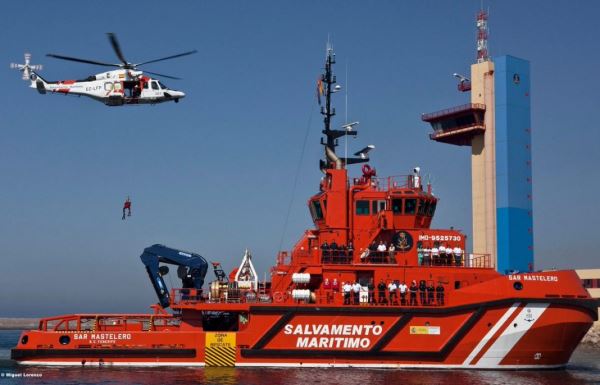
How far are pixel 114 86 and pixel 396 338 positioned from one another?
12.9 m

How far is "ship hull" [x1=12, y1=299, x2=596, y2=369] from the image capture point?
21.8 meters

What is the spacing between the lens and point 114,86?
2630 centimetres

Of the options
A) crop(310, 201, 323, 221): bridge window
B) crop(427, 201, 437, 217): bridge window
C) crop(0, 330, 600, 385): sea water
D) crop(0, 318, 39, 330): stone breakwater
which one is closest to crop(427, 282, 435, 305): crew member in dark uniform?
crop(0, 330, 600, 385): sea water

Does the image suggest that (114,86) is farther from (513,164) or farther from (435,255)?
(513,164)

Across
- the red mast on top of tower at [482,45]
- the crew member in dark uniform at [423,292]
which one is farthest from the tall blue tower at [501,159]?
the crew member in dark uniform at [423,292]

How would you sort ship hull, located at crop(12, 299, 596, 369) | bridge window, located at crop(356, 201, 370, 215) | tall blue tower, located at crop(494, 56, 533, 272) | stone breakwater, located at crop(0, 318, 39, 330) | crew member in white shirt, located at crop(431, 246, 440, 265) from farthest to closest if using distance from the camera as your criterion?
stone breakwater, located at crop(0, 318, 39, 330)
tall blue tower, located at crop(494, 56, 533, 272)
bridge window, located at crop(356, 201, 370, 215)
crew member in white shirt, located at crop(431, 246, 440, 265)
ship hull, located at crop(12, 299, 596, 369)

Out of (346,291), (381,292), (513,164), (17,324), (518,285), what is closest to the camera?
(518,285)

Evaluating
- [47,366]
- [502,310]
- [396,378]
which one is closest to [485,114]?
[502,310]

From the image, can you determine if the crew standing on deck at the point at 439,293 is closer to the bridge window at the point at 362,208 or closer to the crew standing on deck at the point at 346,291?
the crew standing on deck at the point at 346,291

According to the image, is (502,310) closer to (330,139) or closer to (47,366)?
(330,139)

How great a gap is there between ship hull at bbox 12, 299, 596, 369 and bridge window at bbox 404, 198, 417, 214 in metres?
3.38

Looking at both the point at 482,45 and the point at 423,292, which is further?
the point at 482,45

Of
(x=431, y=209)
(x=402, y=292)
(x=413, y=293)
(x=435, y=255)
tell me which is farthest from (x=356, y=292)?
(x=431, y=209)

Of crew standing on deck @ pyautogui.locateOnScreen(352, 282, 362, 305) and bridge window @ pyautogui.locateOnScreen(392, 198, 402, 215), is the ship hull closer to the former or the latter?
crew standing on deck @ pyautogui.locateOnScreen(352, 282, 362, 305)
